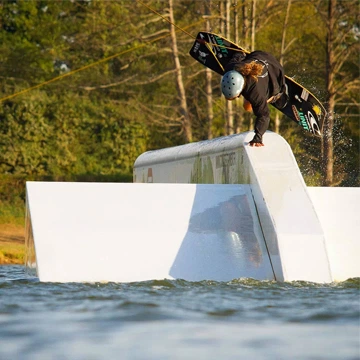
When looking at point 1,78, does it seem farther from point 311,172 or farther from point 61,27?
point 311,172

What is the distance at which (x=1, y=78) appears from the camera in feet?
93.1

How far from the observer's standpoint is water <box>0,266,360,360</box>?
16.4ft

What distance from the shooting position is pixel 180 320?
5.92 meters

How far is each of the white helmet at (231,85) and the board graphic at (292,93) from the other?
1580 mm

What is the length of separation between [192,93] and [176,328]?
25.8 m

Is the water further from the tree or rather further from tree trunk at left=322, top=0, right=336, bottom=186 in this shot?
the tree

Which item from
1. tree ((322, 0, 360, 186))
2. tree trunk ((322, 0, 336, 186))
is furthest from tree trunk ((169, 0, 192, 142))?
tree trunk ((322, 0, 336, 186))

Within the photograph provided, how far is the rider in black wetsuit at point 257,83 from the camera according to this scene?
30.2ft

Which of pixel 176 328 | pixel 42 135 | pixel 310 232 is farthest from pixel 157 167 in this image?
pixel 42 135

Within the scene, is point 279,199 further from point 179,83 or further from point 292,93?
point 179,83

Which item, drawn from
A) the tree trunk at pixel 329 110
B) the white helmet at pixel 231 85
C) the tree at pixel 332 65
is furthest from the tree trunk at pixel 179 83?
the white helmet at pixel 231 85

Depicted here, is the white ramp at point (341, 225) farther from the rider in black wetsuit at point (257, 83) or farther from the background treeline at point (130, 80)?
the background treeline at point (130, 80)

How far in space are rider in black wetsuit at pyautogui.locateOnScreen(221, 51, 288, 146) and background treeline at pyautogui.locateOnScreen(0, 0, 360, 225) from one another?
40.7ft

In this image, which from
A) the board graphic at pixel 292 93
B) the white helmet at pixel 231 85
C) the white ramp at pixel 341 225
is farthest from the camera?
the board graphic at pixel 292 93
